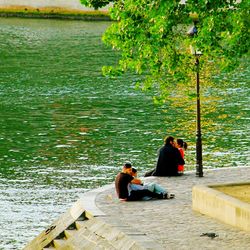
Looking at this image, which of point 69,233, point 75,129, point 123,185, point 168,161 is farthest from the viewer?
point 75,129

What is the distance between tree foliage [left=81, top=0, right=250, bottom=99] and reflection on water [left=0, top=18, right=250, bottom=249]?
5.07m

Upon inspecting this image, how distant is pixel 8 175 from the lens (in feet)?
119

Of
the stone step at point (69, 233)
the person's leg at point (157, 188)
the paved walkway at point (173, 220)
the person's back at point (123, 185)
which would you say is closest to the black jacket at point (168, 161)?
the paved walkway at point (173, 220)

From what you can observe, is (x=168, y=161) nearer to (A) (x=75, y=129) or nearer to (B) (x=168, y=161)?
(B) (x=168, y=161)

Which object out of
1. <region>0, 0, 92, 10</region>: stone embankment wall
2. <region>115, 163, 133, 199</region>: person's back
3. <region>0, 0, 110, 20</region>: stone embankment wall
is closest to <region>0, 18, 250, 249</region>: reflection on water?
<region>115, 163, 133, 199</region>: person's back

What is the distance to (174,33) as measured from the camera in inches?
994

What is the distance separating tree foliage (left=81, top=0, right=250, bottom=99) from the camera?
23.7 meters

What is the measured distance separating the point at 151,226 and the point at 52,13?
81599mm

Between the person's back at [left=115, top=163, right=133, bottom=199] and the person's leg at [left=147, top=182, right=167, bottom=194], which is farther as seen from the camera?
the person's leg at [left=147, top=182, right=167, bottom=194]

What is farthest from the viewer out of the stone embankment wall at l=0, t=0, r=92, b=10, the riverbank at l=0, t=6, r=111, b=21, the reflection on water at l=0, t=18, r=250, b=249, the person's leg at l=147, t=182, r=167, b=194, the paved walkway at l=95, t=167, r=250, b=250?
the stone embankment wall at l=0, t=0, r=92, b=10

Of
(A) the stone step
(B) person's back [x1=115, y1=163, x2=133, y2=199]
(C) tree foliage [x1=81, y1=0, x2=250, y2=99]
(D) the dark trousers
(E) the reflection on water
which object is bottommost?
(E) the reflection on water

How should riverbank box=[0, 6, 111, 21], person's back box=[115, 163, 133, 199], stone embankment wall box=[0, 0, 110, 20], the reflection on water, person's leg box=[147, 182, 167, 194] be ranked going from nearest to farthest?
person's back box=[115, 163, 133, 199]
person's leg box=[147, 182, 167, 194]
the reflection on water
riverbank box=[0, 6, 111, 21]
stone embankment wall box=[0, 0, 110, 20]

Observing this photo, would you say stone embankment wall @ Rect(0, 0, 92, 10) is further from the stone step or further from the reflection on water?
the stone step

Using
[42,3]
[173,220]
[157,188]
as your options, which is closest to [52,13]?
[42,3]
